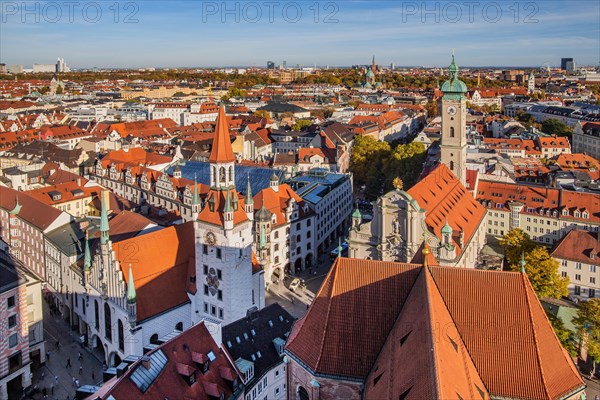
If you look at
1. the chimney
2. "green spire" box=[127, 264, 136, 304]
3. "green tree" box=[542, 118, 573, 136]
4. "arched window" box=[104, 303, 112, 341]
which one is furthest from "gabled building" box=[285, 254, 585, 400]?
"green tree" box=[542, 118, 573, 136]

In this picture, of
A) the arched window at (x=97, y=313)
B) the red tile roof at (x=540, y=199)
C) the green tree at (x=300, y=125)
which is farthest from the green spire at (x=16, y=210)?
the green tree at (x=300, y=125)

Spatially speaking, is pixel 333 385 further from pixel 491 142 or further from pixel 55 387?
pixel 491 142

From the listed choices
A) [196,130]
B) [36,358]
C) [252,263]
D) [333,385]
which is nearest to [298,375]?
[333,385]

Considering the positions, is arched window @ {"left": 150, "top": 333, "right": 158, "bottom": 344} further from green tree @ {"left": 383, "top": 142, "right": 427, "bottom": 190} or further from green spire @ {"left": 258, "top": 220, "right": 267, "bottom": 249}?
green tree @ {"left": 383, "top": 142, "right": 427, "bottom": 190}

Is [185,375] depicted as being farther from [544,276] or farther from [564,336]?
[544,276]

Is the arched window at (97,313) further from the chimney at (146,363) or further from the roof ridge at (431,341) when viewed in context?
the roof ridge at (431,341)

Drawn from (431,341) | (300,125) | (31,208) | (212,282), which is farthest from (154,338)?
(300,125)
